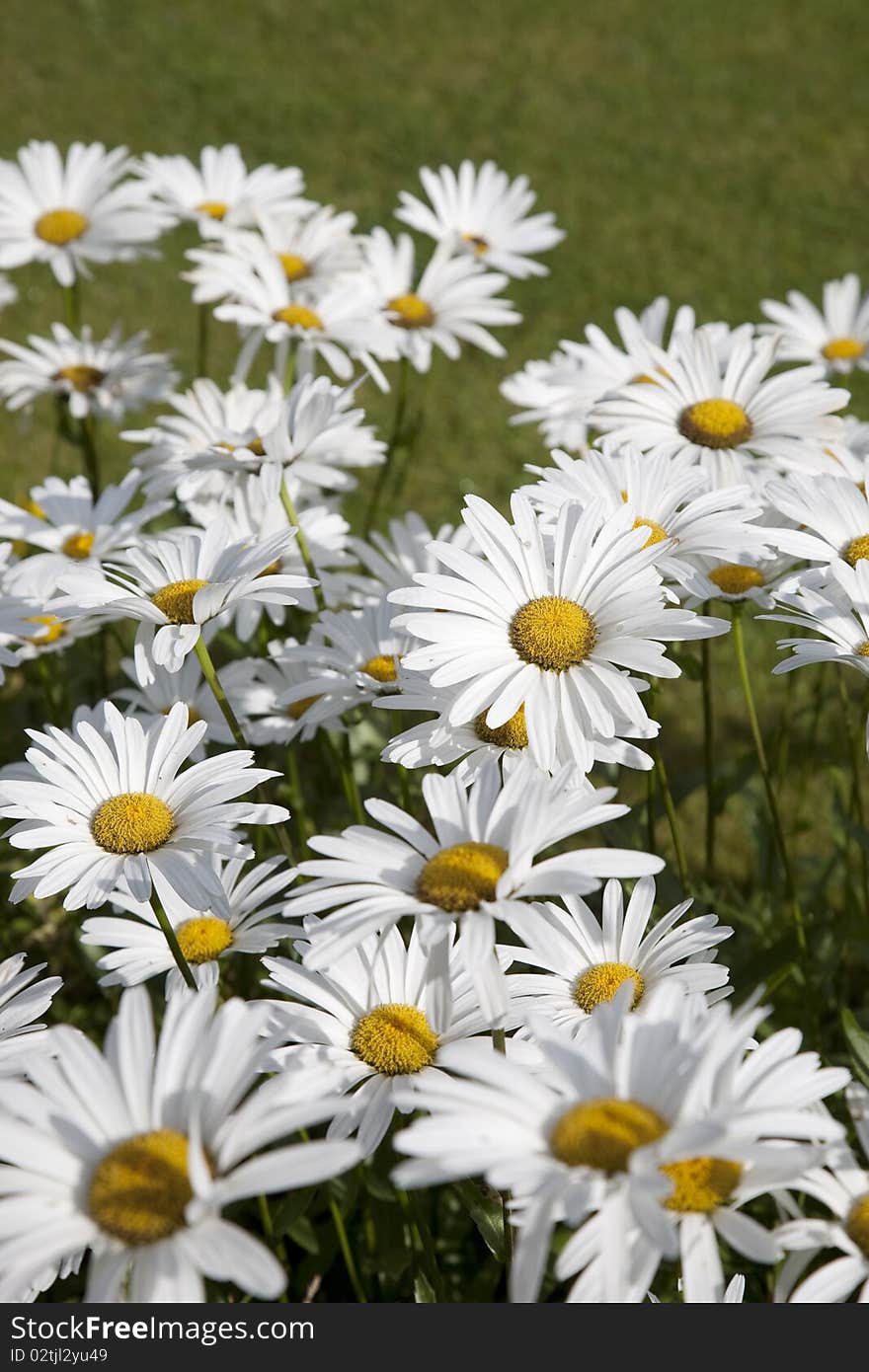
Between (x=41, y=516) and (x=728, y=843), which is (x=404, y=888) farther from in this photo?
(x=728, y=843)

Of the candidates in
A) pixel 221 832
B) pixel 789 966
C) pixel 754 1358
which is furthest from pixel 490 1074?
pixel 789 966

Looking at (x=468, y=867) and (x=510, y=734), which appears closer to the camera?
(x=468, y=867)

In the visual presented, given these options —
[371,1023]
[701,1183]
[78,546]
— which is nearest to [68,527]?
[78,546]

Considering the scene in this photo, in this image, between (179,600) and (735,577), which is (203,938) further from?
(735,577)

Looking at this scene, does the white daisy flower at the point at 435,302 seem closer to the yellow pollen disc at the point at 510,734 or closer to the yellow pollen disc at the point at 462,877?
the yellow pollen disc at the point at 510,734

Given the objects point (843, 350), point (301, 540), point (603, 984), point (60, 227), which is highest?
point (60, 227)

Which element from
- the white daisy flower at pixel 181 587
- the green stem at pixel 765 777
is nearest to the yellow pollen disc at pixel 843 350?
the green stem at pixel 765 777

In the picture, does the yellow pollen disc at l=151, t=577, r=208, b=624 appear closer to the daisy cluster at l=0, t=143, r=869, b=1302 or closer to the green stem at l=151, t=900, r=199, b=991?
the daisy cluster at l=0, t=143, r=869, b=1302
